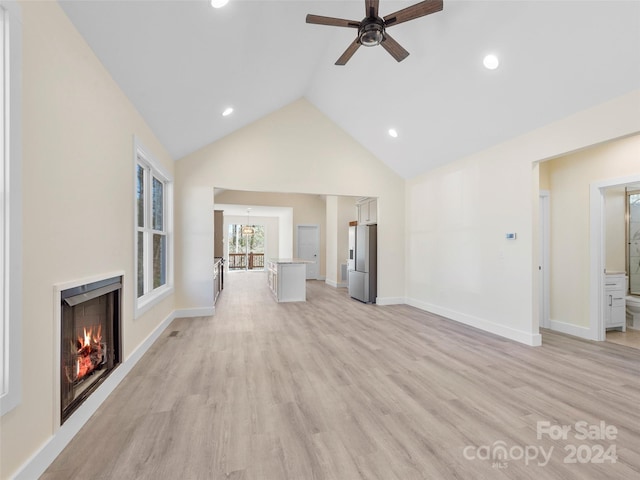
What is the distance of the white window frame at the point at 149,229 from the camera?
3078 millimetres

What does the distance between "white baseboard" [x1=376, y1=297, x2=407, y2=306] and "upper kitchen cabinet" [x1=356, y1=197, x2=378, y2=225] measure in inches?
62.7

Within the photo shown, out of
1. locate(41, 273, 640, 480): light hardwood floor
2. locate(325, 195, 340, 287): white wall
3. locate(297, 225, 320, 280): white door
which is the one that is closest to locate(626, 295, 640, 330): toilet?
locate(41, 273, 640, 480): light hardwood floor

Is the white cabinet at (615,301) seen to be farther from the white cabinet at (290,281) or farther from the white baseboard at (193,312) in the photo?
the white baseboard at (193,312)

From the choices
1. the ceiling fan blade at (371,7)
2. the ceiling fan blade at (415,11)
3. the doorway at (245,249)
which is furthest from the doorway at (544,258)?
the doorway at (245,249)

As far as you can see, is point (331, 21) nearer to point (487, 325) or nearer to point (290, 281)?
point (487, 325)

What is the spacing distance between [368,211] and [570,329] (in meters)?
4.04

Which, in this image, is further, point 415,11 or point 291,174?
point 291,174

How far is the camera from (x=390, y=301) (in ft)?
20.1

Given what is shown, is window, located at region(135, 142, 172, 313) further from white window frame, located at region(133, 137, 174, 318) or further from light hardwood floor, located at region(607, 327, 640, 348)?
light hardwood floor, located at region(607, 327, 640, 348)

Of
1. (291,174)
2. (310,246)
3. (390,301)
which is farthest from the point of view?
(310,246)

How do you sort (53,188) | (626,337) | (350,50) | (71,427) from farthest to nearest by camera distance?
(626,337) < (350,50) < (71,427) < (53,188)

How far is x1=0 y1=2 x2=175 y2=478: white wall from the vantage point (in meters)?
1.46

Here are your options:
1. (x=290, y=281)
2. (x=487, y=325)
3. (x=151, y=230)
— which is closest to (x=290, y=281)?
(x=290, y=281)

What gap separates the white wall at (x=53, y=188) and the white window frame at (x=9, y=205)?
58mm
